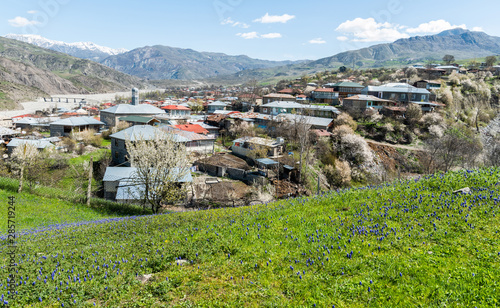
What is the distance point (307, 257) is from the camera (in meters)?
6.82

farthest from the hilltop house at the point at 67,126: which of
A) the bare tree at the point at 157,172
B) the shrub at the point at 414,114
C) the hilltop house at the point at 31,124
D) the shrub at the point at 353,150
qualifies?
the shrub at the point at 414,114

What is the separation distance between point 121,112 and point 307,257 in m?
74.3

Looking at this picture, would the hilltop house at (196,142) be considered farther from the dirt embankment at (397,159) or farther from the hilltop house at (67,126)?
the dirt embankment at (397,159)

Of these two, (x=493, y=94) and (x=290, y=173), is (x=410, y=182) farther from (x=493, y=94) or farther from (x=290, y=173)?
(x=493, y=94)

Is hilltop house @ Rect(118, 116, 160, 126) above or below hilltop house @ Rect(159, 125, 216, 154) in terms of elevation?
above

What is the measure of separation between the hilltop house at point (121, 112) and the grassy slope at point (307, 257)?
67620 millimetres

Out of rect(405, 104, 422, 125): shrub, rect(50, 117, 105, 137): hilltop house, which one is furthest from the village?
rect(405, 104, 422, 125): shrub

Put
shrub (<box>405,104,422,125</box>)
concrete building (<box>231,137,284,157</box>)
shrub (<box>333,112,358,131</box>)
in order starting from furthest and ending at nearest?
1. shrub (<box>405,104,422,125</box>)
2. shrub (<box>333,112,358,131</box>)
3. concrete building (<box>231,137,284,157</box>)

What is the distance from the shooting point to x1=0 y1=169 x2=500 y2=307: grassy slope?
5.43 meters

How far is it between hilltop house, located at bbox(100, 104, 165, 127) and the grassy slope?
67.6 m

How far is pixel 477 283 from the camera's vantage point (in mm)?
5188

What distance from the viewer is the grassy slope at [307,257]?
17.8 ft

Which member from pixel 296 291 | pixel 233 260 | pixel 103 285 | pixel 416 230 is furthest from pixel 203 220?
pixel 416 230

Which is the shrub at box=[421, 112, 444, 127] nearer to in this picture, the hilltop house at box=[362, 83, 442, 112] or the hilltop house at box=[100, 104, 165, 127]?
the hilltop house at box=[362, 83, 442, 112]
